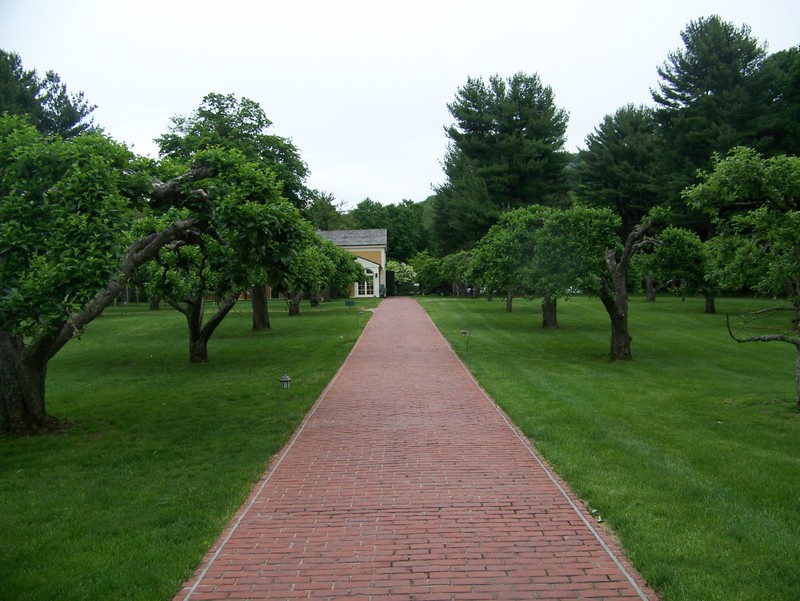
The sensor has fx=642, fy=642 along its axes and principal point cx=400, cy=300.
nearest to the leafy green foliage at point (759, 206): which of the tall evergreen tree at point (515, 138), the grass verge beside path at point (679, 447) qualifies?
the grass verge beside path at point (679, 447)

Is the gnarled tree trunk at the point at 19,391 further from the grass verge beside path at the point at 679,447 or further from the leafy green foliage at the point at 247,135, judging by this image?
the leafy green foliage at the point at 247,135

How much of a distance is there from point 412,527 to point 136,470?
389 centimetres

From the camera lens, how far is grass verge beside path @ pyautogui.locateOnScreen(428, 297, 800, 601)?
15.7 feet

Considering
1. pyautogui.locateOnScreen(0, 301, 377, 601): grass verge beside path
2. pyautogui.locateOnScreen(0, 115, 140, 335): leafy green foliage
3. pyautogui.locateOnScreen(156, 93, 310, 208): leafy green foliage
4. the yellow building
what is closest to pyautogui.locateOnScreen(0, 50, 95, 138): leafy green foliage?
pyautogui.locateOnScreen(156, 93, 310, 208): leafy green foliage

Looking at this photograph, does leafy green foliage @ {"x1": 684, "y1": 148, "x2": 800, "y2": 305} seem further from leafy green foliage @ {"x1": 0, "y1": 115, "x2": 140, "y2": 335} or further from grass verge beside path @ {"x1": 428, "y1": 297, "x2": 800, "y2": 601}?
leafy green foliage @ {"x1": 0, "y1": 115, "x2": 140, "y2": 335}

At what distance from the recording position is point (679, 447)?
8266 millimetres

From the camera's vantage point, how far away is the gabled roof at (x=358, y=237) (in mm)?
68750

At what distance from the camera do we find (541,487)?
22.0ft

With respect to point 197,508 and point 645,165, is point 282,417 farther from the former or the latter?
point 645,165

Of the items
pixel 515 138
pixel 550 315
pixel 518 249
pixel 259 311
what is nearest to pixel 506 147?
pixel 515 138

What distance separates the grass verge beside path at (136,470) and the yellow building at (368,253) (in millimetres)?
46267

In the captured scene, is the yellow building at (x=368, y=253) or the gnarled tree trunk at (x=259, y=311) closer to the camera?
the gnarled tree trunk at (x=259, y=311)

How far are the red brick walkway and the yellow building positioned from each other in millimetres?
53787

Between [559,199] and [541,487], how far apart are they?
3889cm
